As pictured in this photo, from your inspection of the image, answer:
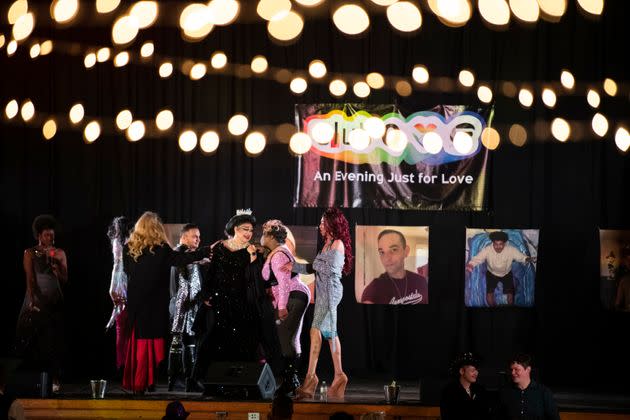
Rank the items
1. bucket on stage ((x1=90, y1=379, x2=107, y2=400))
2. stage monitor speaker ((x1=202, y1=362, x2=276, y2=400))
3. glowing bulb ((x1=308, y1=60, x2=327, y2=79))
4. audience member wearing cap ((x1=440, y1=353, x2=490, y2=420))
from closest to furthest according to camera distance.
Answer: audience member wearing cap ((x1=440, y1=353, x2=490, y2=420)) → stage monitor speaker ((x1=202, y1=362, x2=276, y2=400)) → bucket on stage ((x1=90, y1=379, x2=107, y2=400)) → glowing bulb ((x1=308, y1=60, x2=327, y2=79))

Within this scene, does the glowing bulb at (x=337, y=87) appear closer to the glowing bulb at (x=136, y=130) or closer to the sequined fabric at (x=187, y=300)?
the glowing bulb at (x=136, y=130)

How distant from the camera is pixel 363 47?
11031 millimetres

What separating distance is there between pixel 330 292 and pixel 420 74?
3178 millimetres

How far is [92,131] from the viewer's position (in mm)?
11195

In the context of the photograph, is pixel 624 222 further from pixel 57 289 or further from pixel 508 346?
pixel 57 289

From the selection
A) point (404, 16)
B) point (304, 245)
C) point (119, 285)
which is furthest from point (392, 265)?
point (119, 285)

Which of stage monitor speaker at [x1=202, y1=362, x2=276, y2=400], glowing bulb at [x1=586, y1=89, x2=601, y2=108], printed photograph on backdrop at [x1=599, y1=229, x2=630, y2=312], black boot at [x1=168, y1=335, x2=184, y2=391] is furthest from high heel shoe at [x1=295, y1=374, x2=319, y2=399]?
glowing bulb at [x1=586, y1=89, x2=601, y2=108]

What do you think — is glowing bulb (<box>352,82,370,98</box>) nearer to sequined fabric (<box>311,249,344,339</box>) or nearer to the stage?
sequined fabric (<box>311,249,344,339</box>)

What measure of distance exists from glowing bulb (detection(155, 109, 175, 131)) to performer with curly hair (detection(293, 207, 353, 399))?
2933 millimetres

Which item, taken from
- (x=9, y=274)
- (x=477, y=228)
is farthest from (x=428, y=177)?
(x=9, y=274)

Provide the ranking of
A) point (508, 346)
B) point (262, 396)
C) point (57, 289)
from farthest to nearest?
1. point (508, 346)
2. point (57, 289)
3. point (262, 396)

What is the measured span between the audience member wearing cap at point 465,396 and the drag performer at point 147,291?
277cm

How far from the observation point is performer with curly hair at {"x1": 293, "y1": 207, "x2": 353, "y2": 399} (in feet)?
29.1

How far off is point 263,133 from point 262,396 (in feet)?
12.5
